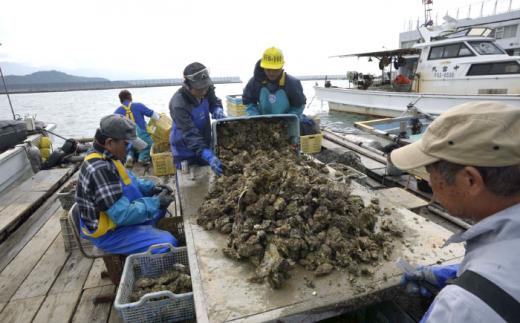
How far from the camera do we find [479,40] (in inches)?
460

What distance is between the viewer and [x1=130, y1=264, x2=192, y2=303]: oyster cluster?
226cm

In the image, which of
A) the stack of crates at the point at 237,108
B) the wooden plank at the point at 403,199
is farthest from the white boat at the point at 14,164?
the wooden plank at the point at 403,199

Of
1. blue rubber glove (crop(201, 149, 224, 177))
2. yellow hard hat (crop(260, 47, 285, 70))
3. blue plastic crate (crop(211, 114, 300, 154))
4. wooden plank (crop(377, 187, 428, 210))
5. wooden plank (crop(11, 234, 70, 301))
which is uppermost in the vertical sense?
yellow hard hat (crop(260, 47, 285, 70))

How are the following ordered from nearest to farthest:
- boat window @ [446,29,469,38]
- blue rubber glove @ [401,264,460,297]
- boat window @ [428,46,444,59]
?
1. blue rubber glove @ [401,264,460,297]
2. boat window @ [446,29,469,38]
3. boat window @ [428,46,444,59]

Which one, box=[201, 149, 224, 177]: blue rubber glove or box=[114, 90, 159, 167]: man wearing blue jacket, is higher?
box=[114, 90, 159, 167]: man wearing blue jacket

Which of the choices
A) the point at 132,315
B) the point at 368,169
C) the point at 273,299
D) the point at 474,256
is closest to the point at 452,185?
the point at 474,256

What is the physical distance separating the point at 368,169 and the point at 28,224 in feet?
18.8

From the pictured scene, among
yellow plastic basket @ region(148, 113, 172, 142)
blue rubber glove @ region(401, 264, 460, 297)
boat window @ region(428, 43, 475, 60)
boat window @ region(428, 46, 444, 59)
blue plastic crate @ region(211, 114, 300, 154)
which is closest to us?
blue rubber glove @ region(401, 264, 460, 297)

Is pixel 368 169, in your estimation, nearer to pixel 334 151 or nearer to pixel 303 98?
pixel 334 151

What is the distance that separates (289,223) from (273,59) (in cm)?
255

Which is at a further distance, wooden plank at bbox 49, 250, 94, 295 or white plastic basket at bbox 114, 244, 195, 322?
wooden plank at bbox 49, 250, 94, 295

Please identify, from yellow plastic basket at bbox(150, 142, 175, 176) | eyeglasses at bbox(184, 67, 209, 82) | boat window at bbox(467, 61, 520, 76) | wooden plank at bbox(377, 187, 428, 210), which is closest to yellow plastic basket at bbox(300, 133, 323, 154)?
wooden plank at bbox(377, 187, 428, 210)

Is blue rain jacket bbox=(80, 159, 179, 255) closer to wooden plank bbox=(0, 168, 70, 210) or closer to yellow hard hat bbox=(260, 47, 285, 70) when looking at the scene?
yellow hard hat bbox=(260, 47, 285, 70)

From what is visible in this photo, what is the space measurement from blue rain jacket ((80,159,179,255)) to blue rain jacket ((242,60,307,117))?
2.37 meters
